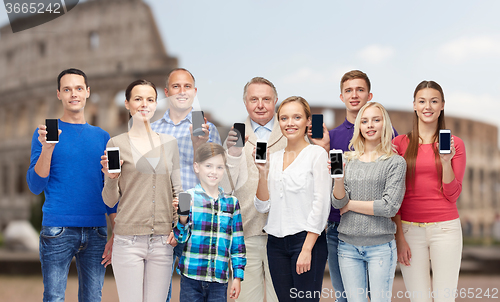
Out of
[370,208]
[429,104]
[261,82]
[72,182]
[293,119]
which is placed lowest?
[370,208]

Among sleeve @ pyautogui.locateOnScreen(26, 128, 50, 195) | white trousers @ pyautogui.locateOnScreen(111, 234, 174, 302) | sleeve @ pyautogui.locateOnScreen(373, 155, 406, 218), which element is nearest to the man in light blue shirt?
white trousers @ pyautogui.locateOnScreen(111, 234, 174, 302)

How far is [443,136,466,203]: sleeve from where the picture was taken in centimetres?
354

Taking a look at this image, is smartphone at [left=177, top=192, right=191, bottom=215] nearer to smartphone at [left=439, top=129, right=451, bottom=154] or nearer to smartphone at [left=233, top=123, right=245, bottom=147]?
smartphone at [left=233, top=123, right=245, bottom=147]

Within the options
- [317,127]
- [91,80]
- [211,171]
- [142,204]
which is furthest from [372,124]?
[91,80]

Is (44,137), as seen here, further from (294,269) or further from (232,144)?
(294,269)

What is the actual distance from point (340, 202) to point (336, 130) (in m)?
0.93

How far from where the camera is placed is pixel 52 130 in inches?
139

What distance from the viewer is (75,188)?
3785mm

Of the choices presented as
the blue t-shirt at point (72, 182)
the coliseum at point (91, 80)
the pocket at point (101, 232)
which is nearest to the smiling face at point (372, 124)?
the blue t-shirt at point (72, 182)

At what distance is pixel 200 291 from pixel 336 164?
1.37 m

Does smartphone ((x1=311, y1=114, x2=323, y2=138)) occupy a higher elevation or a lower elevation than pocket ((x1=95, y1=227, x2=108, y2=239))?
higher

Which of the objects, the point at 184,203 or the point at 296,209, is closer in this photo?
the point at 184,203

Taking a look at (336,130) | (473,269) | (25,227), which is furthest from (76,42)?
(336,130)

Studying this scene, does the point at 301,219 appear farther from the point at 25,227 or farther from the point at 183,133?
the point at 25,227
